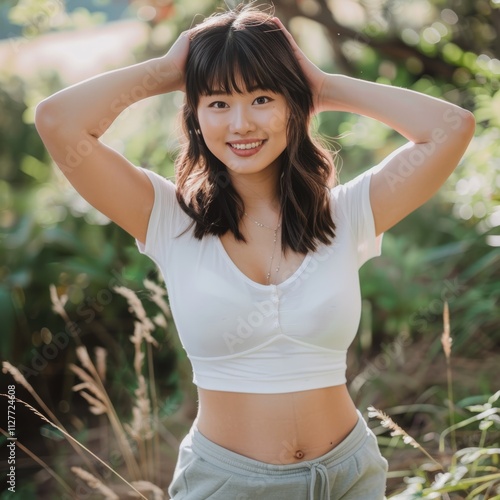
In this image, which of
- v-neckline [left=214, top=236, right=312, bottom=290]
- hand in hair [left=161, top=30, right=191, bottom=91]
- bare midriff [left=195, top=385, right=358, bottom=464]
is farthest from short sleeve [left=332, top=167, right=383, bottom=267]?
hand in hair [left=161, top=30, right=191, bottom=91]

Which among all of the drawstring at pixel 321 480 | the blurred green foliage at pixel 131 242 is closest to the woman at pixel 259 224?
the drawstring at pixel 321 480

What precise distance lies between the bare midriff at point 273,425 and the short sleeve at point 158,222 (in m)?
0.37

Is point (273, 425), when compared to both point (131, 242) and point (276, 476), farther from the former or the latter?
point (131, 242)

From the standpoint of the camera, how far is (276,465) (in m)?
1.85

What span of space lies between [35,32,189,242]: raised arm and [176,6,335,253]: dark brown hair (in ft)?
0.35

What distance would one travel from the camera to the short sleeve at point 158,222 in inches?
79.4

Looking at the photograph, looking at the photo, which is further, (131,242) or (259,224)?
(131,242)

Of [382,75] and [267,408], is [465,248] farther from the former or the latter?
[267,408]

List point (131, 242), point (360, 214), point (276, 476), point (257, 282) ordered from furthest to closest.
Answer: point (131, 242), point (360, 214), point (257, 282), point (276, 476)

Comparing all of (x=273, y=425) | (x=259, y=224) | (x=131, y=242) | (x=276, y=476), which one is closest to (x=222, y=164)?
(x=259, y=224)

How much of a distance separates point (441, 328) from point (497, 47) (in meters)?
1.81

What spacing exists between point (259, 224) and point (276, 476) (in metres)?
0.62

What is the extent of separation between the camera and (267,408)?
1.89 meters

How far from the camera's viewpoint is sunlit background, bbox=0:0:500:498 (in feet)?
11.0
